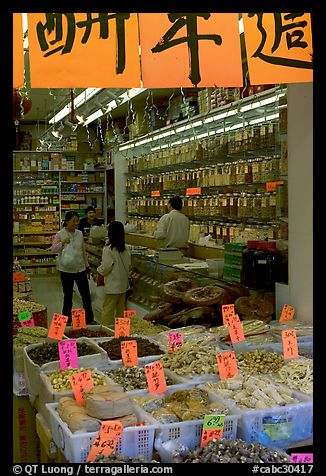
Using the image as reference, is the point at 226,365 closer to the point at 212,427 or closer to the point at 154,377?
the point at 154,377

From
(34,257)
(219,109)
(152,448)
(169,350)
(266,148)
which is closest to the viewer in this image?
(152,448)

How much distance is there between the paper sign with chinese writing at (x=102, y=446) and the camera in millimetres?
2631

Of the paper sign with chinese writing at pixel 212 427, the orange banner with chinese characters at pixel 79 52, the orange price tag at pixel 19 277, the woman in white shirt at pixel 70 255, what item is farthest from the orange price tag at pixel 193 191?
the paper sign with chinese writing at pixel 212 427

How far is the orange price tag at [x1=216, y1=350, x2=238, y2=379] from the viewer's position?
11.6ft

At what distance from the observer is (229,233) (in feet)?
31.2

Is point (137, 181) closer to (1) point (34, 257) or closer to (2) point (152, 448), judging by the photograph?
(1) point (34, 257)

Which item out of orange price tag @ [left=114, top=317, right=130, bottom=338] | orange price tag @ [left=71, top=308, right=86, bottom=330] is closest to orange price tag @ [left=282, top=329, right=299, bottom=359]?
orange price tag @ [left=114, top=317, right=130, bottom=338]

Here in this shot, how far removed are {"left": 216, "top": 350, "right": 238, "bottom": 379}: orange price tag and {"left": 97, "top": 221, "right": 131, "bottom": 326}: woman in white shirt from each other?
3.81 m

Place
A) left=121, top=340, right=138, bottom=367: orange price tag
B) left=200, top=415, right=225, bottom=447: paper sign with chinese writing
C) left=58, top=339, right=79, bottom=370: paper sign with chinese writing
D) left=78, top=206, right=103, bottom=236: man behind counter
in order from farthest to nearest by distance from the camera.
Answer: left=78, top=206, right=103, bottom=236: man behind counter → left=121, top=340, right=138, bottom=367: orange price tag → left=58, top=339, right=79, bottom=370: paper sign with chinese writing → left=200, top=415, right=225, bottom=447: paper sign with chinese writing

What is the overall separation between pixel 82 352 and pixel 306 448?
66.6 inches

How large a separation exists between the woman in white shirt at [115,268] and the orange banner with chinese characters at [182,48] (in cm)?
418

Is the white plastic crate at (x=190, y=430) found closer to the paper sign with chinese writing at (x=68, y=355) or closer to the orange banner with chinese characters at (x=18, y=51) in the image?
the paper sign with chinese writing at (x=68, y=355)

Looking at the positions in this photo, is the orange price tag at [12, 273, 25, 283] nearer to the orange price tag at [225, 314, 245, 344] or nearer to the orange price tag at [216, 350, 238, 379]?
the orange price tag at [225, 314, 245, 344]
